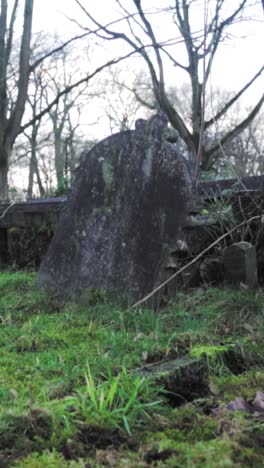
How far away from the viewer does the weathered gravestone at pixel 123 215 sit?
3791 millimetres

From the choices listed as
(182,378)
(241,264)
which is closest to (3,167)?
(241,264)

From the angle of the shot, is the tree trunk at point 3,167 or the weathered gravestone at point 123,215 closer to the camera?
the weathered gravestone at point 123,215

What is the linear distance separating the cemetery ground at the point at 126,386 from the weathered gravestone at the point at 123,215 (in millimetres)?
287

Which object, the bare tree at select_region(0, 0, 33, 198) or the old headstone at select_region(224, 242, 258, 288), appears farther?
the bare tree at select_region(0, 0, 33, 198)

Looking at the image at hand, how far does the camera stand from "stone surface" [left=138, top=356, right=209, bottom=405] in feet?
6.27

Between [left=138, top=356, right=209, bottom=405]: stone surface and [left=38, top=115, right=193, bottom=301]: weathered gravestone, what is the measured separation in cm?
170

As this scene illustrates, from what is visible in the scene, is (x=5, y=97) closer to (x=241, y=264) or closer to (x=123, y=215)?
(x=123, y=215)

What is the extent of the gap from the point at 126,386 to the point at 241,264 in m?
2.16

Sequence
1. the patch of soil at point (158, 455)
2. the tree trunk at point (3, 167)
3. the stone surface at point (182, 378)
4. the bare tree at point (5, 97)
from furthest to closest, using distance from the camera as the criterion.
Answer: the tree trunk at point (3, 167) → the bare tree at point (5, 97) → the stone surface at point (182, 378) → the patch of soil at point (158, 455)

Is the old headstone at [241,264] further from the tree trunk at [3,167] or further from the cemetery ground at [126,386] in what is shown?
the tree trunk at [3,167]

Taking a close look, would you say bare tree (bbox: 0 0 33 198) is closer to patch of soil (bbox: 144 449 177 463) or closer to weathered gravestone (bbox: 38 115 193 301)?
weathered gravestone (bbox: 38 115 193 301)

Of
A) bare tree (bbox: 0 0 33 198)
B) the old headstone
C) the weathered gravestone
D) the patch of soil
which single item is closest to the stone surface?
the patch of soil

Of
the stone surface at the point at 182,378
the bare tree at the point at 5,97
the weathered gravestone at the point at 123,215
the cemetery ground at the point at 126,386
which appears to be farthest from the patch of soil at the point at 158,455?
the bare tree at the point at 5,97

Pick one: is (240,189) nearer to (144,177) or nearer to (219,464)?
(144,177)
